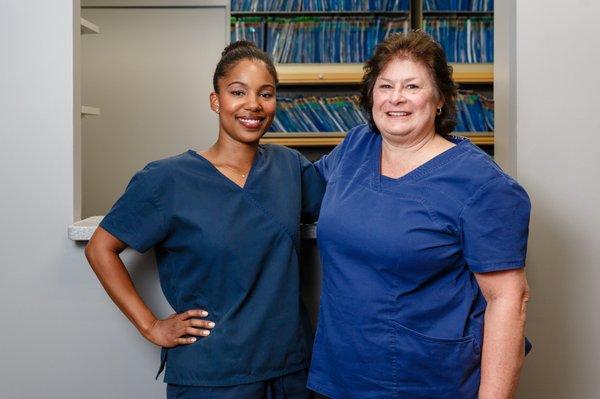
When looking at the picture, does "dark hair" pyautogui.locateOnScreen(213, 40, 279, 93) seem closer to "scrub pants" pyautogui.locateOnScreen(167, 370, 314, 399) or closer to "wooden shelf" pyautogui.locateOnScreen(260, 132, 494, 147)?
"scrub pants" pyautogui.locateOnScreen(167, 370, 314, 399)

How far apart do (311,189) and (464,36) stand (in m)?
2.63

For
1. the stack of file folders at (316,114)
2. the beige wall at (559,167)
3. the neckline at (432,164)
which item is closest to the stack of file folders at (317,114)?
the stack of file folders at (316,114)

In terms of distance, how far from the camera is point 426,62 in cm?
137

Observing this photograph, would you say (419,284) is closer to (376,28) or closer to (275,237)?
(275,237)

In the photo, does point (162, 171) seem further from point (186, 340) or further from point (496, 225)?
point (496, 225)

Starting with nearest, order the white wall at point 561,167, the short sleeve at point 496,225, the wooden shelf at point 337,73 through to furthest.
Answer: the short sleeve at point 496,225
the white wall at point 561,167
the wooden shelf at point 337,73

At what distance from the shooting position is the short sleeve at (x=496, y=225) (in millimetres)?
1274

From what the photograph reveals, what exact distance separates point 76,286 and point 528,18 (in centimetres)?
129

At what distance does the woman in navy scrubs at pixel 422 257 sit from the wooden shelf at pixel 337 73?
2.52 metres

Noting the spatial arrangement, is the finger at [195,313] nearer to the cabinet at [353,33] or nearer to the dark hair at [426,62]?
the dark hair at [426,62]

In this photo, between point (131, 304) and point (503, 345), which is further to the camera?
point (131, 304)

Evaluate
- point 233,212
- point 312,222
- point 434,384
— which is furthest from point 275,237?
point 434,384

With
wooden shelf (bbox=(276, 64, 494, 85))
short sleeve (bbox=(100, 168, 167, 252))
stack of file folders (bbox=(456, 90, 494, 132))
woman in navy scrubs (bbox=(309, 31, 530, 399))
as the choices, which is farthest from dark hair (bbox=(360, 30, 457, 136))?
stack of file folders (bbox=(456, 90, 494, 132))

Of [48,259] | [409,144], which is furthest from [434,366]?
[48,259]
